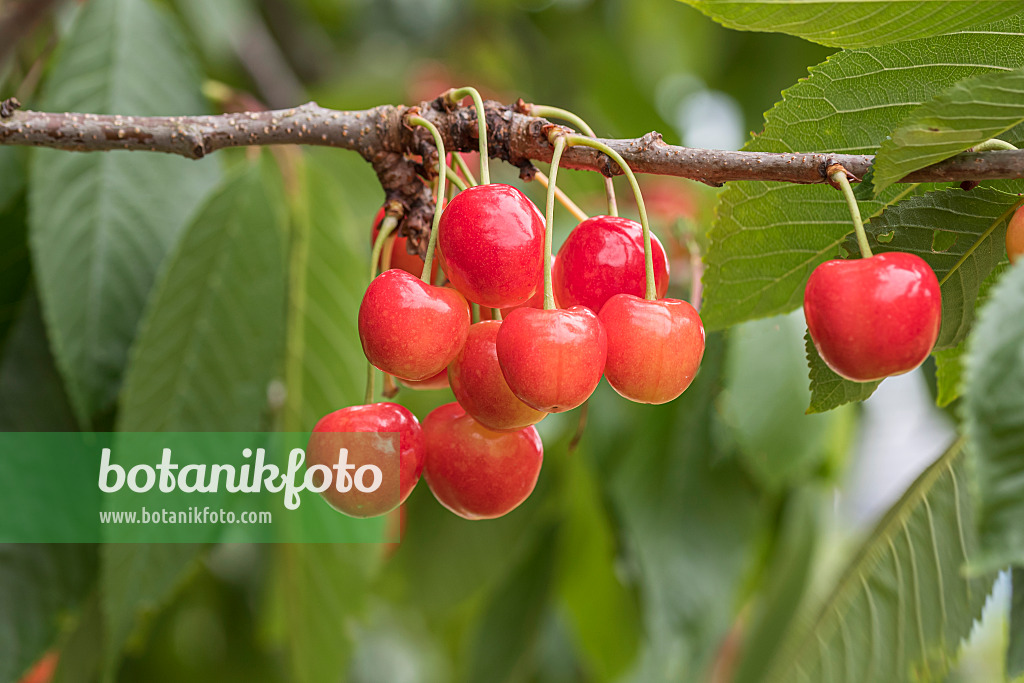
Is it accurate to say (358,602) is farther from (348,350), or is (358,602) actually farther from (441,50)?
(441,50)

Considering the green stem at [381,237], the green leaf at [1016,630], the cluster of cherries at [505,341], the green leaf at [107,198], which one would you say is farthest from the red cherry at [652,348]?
the green leaf at [107,198]

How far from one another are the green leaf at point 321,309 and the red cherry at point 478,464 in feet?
1.91

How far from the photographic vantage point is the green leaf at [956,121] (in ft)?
1.70

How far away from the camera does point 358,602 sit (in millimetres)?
1276

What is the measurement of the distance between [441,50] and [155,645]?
2.28m

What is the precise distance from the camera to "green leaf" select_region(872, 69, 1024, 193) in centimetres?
52

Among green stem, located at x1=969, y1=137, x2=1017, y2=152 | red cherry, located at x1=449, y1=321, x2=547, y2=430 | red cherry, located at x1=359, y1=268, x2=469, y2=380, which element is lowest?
red cherry, located at x1=449, y1=321, x2=547, y2=430

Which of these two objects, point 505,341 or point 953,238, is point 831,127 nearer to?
point 953,238

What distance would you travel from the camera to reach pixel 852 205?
0.56 m

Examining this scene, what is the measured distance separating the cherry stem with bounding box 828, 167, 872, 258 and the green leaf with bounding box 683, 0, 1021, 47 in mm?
106

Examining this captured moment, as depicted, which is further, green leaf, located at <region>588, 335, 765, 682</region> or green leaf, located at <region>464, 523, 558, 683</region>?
green leaf, located at <region>464, 523, 558, 683</region>

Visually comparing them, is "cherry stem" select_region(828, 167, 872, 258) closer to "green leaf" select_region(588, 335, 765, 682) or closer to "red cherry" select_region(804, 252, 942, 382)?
"red cherry" select_region(804, 252, 942, 382)

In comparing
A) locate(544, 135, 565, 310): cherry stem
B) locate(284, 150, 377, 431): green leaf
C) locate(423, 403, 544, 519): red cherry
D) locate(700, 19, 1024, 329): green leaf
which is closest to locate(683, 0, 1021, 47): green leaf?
locate(700, 19, 1024, 329): green leaf

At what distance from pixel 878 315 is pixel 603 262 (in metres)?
0.21
